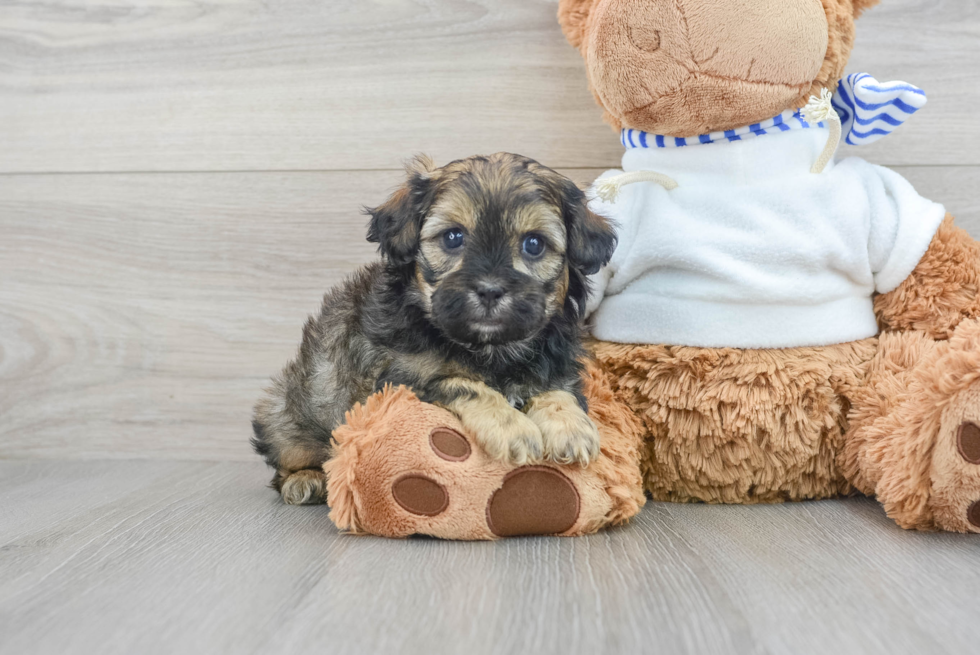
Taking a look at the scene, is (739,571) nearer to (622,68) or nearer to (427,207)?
(427,207)

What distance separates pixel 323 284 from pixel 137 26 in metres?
1.01

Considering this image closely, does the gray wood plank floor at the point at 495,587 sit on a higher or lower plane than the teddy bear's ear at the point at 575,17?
lower

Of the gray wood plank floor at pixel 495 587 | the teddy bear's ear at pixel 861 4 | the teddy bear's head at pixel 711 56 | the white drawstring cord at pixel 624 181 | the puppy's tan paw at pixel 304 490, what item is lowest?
the puppy's tan paw at pixel 304 490

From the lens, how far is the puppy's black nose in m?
1.52

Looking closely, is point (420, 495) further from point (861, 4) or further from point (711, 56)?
point (861, 4)

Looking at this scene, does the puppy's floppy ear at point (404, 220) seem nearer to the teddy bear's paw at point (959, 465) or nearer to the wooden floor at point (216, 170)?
the wooden floor at point (216, 170)

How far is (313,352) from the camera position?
6.93 ft

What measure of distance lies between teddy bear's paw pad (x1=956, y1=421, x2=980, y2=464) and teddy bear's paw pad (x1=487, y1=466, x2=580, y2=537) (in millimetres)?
741

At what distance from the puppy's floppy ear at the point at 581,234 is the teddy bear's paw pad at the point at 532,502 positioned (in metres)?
0.46

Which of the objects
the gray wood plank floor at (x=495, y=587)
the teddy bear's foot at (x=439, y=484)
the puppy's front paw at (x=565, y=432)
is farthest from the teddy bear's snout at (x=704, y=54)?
the gray wood plank floor at (x=495, y=587)

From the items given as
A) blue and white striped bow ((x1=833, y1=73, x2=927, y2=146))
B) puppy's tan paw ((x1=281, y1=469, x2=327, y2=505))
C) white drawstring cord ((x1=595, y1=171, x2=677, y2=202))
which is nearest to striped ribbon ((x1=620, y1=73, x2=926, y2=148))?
blue and white striped bow ((x1=833, y1=73, x2=927, y2=146))

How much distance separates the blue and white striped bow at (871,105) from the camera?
71.3 inches

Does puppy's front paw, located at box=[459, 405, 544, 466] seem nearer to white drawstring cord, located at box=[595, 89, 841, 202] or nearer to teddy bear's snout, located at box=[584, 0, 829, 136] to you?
white drawstring cord, located at box=[595, 89, 841, 202]

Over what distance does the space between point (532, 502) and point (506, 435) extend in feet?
0.51
